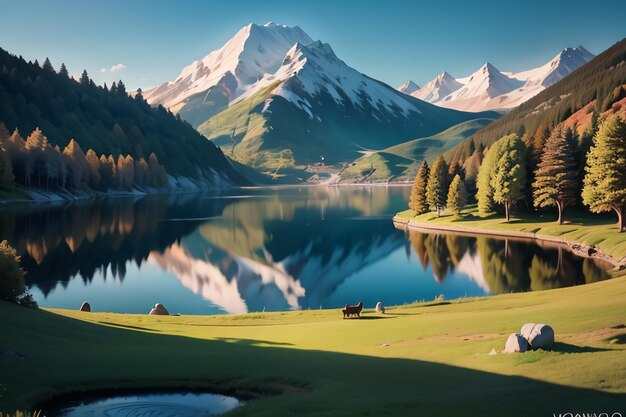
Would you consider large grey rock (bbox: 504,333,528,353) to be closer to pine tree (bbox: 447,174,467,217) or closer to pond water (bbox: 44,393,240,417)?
pond water (bbox: 44,393,240,417)

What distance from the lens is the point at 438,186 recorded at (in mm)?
137375

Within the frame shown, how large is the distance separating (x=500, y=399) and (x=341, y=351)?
1393 centimetres

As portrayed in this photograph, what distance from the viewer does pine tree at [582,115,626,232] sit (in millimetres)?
83188

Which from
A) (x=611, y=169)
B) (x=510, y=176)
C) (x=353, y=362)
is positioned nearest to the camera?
(x=353, y=362)

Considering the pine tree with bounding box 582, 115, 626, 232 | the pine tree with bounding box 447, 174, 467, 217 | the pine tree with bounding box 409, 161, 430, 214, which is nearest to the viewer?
the pine tree with bounding box 582, 115, 626, 232

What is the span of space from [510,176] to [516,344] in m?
99.4

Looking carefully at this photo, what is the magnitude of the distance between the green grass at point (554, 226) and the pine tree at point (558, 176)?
3.79 meters

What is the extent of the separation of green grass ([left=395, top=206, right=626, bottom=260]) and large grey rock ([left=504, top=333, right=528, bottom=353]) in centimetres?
6094

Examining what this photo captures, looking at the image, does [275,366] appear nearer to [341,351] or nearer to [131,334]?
[341,351]

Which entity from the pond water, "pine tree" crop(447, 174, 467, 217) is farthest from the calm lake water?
the pond water

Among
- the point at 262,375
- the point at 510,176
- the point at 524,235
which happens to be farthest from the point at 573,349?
the point at 510,176

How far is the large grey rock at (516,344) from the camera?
23.3 meters

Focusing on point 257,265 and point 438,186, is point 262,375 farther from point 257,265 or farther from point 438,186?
point 438,186

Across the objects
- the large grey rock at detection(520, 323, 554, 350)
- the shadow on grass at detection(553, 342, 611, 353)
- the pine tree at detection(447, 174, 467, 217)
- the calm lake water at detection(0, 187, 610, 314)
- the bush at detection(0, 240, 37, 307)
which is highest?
the pine tree at detection(447, 174, 467, 217)
